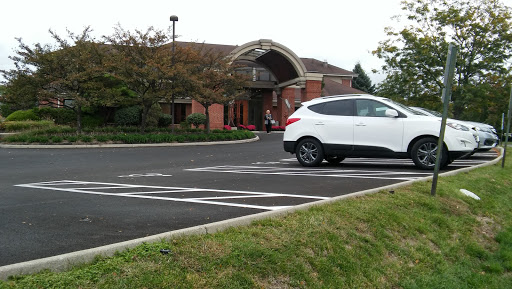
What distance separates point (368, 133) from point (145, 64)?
13912 mm

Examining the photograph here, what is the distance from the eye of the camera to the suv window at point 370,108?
10.2m

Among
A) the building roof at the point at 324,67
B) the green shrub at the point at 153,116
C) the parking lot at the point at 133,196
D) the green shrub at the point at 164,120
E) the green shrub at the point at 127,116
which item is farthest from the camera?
the building roof at the point at 324,67

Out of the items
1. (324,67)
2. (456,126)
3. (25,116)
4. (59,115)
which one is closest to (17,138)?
(59,115)

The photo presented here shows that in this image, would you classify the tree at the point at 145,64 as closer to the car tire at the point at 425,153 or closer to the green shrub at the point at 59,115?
the green shrub at the point at 59,115

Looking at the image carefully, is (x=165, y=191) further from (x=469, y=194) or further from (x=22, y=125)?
(x=22, y=125)

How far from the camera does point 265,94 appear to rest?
38688 millimetres

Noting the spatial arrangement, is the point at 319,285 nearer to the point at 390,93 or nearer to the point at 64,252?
the point at 64,252

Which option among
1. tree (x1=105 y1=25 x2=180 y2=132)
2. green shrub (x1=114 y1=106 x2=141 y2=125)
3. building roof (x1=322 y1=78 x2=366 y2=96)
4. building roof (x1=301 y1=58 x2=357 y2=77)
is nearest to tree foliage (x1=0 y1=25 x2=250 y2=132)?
tree (x1=105 y1=25 x2=180 y2=132)

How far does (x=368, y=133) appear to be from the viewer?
1020 centimetres

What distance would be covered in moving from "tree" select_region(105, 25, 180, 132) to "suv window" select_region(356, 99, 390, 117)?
39.2ft

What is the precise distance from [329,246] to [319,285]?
66 centimetres

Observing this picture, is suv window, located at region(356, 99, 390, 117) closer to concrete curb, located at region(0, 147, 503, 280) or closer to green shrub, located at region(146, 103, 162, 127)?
concrete curb, located at region(0, 147, 503, 280)

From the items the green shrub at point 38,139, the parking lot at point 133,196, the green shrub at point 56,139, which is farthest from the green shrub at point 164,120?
the parking lot at point 133,196

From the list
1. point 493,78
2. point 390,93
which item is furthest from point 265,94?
point 493,78
